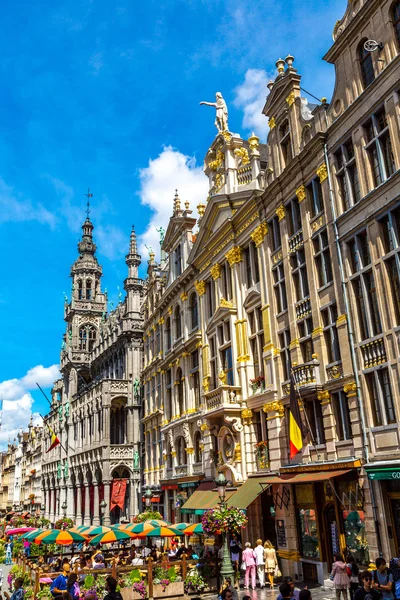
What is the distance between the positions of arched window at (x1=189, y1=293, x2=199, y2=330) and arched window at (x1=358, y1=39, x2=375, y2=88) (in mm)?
20148

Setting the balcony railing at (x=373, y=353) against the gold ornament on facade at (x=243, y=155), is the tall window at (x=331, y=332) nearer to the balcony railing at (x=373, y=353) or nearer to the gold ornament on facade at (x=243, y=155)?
the balcony railing at (x=373, y=353)

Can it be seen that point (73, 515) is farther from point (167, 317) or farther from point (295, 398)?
point (295, 398)

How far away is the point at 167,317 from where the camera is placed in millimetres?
44594

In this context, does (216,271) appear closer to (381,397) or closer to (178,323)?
(178,323)

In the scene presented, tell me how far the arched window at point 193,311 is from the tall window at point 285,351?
39.9 ft

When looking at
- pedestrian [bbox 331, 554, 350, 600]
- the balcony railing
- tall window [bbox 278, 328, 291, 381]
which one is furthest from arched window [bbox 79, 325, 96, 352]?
pedestrian [bbox 331, 554, 350, 600]

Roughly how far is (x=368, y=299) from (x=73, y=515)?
2131 inches

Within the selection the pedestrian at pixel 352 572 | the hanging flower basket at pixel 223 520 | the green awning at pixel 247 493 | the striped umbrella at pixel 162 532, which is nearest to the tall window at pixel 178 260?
the green awning at pixel 247 493

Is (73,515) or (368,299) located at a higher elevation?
(368,299)

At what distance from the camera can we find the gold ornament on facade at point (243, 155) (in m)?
32.5

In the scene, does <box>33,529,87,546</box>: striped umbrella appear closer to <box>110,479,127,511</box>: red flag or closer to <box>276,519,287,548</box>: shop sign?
<box>276,519,287,548</box>: shop sign

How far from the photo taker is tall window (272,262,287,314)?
26.9m

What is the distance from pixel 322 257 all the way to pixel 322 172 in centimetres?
361

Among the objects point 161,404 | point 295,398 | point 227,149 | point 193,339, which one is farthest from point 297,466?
point 161,404
